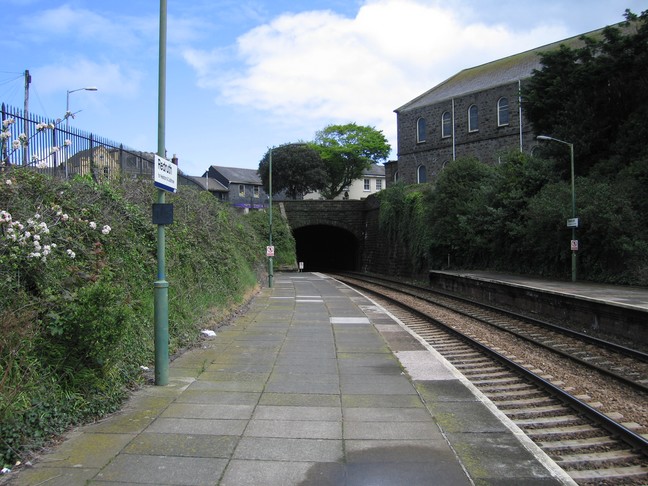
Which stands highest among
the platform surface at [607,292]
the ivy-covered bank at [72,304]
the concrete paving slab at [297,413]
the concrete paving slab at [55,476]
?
the ivy-covered bank at [72,304]

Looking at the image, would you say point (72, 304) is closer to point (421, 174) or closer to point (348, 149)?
point (421, 174)

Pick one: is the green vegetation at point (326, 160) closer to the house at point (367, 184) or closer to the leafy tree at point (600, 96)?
the house at point (367, 184)

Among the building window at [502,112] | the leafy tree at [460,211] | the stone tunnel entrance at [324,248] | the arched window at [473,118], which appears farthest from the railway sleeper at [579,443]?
the stone tunnel entrance at [324,248]

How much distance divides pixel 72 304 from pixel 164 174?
7.50ft

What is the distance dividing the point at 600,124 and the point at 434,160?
88.6ft

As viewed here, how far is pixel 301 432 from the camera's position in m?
5.27

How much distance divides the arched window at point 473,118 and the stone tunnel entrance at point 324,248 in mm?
17820

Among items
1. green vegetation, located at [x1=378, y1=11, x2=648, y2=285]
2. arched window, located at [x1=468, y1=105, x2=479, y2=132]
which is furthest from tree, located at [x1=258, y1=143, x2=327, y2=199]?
green vegetation, located at [x1=378, y1=11, x2=648, y2=285]

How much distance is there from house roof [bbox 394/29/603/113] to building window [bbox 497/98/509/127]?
1491 millimetres

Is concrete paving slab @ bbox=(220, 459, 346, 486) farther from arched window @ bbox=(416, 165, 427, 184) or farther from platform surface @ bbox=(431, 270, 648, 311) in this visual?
arched window @ bbox=(416, 165, 427, 184)

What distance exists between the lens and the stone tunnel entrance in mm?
62719

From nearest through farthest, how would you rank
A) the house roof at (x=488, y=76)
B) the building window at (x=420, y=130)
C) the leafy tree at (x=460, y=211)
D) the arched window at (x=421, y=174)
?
the leafy tree at (x=460, y=211) < the house roof at (x=488, y=76) < the arched window at (x=421, y=174) < the building window at (x=420, y=130)

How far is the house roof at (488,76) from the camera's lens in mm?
46875

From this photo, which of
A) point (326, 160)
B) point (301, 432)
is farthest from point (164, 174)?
point (326, 160)
